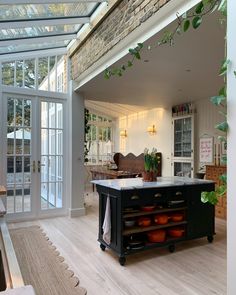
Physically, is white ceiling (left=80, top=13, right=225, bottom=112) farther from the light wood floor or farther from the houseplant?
the light wood floor

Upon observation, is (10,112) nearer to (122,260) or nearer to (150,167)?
(150,167)

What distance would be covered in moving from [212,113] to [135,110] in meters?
2.96

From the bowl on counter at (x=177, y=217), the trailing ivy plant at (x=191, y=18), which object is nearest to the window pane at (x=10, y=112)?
the trailing ivy plant at (x=191, y=18)

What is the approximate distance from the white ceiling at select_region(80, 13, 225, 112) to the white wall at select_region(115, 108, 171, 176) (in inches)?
29.9

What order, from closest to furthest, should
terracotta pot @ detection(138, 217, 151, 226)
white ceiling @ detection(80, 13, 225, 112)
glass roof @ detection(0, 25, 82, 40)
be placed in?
white ceiling @ detection(80, 13, 225, 112) → terracotta pot @ detection(138, 217, 151, 226) → glass roof @ detection(0, 25, 82, 40)

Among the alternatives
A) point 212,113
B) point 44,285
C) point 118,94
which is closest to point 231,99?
point 44,285

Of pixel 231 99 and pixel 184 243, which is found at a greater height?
pixel 231 99

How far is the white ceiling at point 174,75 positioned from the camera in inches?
107

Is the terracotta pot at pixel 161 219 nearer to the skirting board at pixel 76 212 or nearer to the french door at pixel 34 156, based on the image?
the skirting board at pixel 76 212

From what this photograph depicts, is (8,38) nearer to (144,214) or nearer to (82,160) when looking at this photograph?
(82,160)

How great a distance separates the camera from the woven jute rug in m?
2.48

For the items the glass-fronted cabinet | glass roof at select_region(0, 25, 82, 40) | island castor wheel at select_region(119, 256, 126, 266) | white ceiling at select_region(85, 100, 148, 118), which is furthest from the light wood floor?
white ceiling at select_region(85, 100, 148, 118)

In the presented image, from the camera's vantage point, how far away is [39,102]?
16.3ft

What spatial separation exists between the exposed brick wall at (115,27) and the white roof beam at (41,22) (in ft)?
0.96
